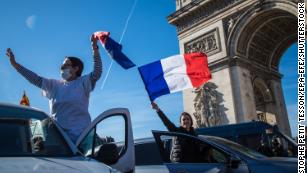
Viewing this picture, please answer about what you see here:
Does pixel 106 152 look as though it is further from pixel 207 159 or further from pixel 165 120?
pixel 165 120

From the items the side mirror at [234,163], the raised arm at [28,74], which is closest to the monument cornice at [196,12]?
the side mirror at [234,163]

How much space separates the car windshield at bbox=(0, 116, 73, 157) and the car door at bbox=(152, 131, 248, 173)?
7.23 ft

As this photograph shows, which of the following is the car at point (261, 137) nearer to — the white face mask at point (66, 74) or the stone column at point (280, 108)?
the white face mask at point (66, 74)

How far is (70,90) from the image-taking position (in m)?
3.33

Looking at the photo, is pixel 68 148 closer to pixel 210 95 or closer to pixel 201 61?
pixel 201 61

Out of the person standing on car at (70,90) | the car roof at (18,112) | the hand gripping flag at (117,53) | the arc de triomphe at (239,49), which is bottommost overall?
the car roof at (18,112)

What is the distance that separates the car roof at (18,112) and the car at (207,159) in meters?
2.21

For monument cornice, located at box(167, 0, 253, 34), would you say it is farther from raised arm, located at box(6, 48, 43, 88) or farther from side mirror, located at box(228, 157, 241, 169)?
raised arm, located at box(6, 48, 43, 88)

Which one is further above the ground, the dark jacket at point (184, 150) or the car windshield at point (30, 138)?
the car windshield at point (30, 138)

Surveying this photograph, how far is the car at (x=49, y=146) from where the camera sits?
182 centimetres

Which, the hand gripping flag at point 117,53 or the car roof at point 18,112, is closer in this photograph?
the car roof at point 18,112

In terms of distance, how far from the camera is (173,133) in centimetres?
457

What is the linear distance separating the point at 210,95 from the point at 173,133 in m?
12.7

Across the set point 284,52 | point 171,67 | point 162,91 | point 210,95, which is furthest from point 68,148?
point 284,52
